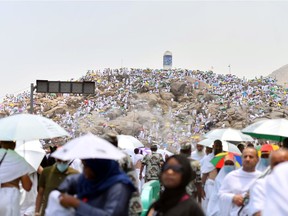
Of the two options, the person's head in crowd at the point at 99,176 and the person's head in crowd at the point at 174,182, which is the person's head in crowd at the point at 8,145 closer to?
the person's head in crowd at the point at 99,176

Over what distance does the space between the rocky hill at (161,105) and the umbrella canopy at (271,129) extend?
3674cm

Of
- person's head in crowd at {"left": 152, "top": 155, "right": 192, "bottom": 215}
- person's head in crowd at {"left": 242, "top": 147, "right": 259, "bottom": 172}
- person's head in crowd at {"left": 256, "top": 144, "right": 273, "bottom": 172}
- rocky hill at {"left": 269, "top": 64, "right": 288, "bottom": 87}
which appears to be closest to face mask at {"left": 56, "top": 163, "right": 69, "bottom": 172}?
person's head in crowd at {"left": 242, "top": 147, "right": 259, "bottom": 172}

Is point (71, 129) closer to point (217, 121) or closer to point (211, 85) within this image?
point (217, 121)

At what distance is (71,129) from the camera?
180 feet

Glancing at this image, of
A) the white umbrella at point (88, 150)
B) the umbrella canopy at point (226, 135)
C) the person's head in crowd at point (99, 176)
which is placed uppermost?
the umbrella canopy at point (226, 135)

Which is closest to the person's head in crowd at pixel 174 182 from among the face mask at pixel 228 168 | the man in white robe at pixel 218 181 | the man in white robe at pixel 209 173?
the man in white robe at pixel 218 181

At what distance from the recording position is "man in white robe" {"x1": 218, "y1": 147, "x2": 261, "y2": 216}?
25.2 ft

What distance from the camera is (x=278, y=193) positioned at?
186 inches

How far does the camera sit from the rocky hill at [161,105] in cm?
5447

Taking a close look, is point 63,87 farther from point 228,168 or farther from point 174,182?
point 174,182

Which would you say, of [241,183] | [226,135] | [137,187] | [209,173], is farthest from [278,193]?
[226,135]

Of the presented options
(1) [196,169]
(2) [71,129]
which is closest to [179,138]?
(2) [71,129]

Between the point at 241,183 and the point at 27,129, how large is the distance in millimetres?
2743

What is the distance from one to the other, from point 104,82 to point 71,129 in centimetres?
2369
